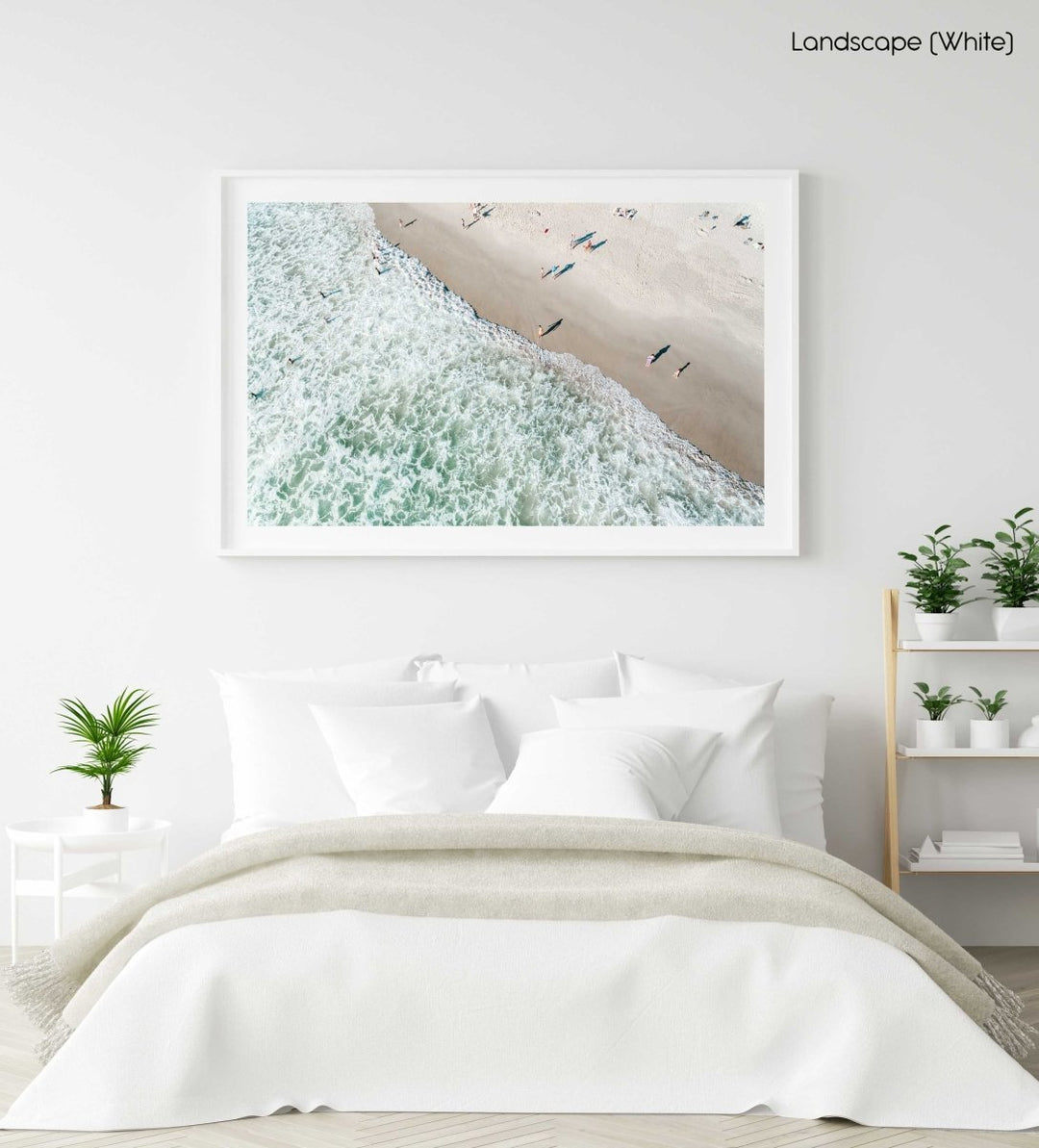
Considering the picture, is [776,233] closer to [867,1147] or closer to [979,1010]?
[979,1010]

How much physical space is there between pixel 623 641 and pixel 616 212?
1.40 meters

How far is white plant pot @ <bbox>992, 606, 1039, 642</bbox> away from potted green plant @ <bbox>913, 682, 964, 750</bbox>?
0.82ft

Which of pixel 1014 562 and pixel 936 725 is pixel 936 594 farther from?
pixel 936 725

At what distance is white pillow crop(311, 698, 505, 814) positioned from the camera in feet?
11.5

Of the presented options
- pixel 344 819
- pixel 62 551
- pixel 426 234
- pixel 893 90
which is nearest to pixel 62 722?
pixel 62 551

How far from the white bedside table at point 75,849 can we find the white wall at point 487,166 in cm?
34

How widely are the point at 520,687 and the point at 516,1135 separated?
5.17 feet

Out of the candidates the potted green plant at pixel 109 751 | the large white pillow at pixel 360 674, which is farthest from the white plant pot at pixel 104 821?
the large white pillow at pixel 360 674

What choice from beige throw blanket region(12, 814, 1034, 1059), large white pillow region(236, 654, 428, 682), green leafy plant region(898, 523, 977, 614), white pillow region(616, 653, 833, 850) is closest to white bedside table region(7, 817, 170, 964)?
large white pillow region(236, 654, 428, 682)

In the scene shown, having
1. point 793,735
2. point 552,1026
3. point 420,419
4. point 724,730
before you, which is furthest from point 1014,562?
point 552,1026

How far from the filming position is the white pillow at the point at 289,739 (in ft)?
11.9

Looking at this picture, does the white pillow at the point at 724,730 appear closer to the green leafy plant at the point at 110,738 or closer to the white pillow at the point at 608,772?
the white pillow at the point at 608,772

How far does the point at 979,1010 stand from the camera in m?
2.76

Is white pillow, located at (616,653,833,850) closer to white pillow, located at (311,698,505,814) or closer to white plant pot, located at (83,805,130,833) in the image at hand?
white pillow, located at (311,698,505,814)
